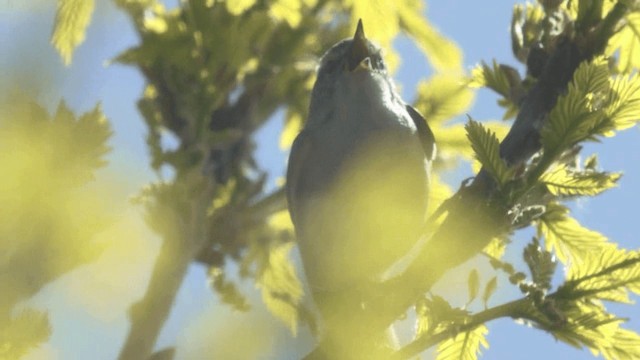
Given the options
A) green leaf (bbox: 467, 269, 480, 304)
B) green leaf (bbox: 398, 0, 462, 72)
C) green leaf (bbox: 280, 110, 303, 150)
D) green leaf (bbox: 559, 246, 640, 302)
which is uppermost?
green leaf (bbox: 280, 110, 303, 150)

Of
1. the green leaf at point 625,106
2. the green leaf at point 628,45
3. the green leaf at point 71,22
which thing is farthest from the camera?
the green leaf at point 71,22

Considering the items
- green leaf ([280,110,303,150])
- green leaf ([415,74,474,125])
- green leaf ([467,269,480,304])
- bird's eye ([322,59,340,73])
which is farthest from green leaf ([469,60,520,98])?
green leaf ([280,110,303,150])

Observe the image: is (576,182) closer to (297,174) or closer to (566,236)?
(566,236)

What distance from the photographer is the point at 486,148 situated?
1.24 metres

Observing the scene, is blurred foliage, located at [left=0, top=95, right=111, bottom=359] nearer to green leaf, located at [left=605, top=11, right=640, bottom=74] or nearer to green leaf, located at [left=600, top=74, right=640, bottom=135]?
green leaf, located at [left=600, top=74, right=640, bottom=135]

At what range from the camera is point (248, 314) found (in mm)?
1858

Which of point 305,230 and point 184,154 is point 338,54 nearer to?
point 184,154

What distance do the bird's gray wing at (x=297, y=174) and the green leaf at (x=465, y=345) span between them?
1.56 ft

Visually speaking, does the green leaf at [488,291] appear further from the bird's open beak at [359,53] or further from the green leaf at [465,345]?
the bird's open beak at [359,53]

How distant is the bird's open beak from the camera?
1832 mm

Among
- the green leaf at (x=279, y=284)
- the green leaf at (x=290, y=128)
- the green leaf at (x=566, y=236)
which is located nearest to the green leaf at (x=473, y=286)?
the green leaf at (x=566, y=236)

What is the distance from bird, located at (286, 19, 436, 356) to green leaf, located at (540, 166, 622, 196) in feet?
1.18

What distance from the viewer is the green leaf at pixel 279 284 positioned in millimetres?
1892

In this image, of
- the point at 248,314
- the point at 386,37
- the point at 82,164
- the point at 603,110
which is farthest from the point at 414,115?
the point at 82,164
